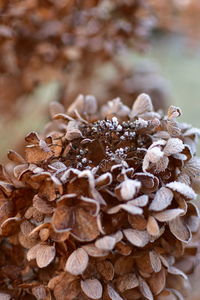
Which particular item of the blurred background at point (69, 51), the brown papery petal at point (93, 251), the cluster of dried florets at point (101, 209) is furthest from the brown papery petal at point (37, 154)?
the blurred background at point (69, 51)

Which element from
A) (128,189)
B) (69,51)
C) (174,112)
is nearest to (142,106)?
(174,112)

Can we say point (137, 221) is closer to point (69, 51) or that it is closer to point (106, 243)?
point (106, 243)

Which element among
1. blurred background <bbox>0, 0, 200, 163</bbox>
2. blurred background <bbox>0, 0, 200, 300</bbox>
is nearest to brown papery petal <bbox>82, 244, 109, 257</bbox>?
blurred background <bbox>0, 0, 200, 300</bbox>

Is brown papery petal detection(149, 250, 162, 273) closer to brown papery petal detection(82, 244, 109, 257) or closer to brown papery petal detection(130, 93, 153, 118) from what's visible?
brown papery petal detection(82, 244, 109, 257)

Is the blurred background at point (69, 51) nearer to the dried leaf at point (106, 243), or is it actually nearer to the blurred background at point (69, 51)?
the blurred background at point (69, 51)

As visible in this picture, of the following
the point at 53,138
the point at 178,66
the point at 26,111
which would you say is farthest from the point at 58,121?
the point at 178,66

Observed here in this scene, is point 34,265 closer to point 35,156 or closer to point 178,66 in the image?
point 35,156

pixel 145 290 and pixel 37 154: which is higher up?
pixel 37 154

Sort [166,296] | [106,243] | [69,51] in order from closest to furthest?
[106,243]
[166,296]
[69,51]
